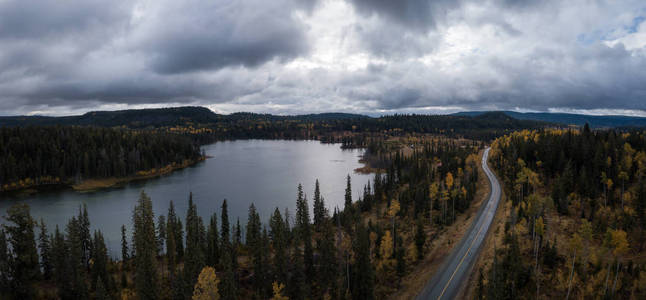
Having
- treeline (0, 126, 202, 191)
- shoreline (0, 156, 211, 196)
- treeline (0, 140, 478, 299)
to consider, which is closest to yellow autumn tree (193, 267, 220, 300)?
treeline (0, 140, 478, 299)

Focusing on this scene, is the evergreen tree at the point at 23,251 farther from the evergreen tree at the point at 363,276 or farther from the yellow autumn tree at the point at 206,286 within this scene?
the evergreen tree at the point at 363,276

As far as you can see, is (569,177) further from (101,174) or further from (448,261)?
(101,174)

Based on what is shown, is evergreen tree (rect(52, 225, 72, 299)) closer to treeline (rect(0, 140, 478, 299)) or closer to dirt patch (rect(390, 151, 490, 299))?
treeline (rect(0, 140, 478, 299))

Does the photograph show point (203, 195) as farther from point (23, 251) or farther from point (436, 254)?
point (436, 254)

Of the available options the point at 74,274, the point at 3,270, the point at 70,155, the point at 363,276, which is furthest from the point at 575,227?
the point at 70,155

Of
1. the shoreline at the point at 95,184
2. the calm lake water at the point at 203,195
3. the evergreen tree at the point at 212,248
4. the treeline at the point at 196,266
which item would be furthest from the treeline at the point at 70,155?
the evergreen tree at the point at 212,248
